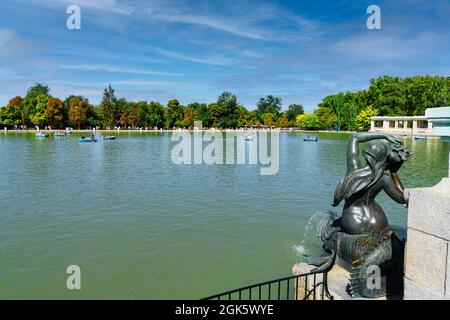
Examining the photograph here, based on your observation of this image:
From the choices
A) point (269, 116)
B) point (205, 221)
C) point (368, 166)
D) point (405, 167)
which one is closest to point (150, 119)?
point (269, 116)

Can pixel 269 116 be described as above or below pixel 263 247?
above

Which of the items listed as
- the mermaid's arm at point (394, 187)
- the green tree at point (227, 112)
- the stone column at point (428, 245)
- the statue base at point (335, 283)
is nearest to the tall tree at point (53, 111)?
the green tree at point (227, 112)

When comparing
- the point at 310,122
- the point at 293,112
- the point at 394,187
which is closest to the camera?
the point at 394,187

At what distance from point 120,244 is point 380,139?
24.3ft

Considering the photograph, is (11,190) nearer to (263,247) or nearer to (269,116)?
(263,247)

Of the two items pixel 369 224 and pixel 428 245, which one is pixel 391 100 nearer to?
pixel 369 224

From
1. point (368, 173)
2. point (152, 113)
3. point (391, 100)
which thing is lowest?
point (368, 173)

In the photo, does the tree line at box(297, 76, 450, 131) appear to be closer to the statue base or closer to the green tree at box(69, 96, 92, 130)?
the green tree at box(69, 96, 92, 130)

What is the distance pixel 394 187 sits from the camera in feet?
19.9

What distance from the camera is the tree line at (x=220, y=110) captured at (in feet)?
284

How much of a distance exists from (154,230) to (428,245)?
8.94 meters

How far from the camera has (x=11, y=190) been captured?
17.7m

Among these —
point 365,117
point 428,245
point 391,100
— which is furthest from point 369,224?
point 391,100
